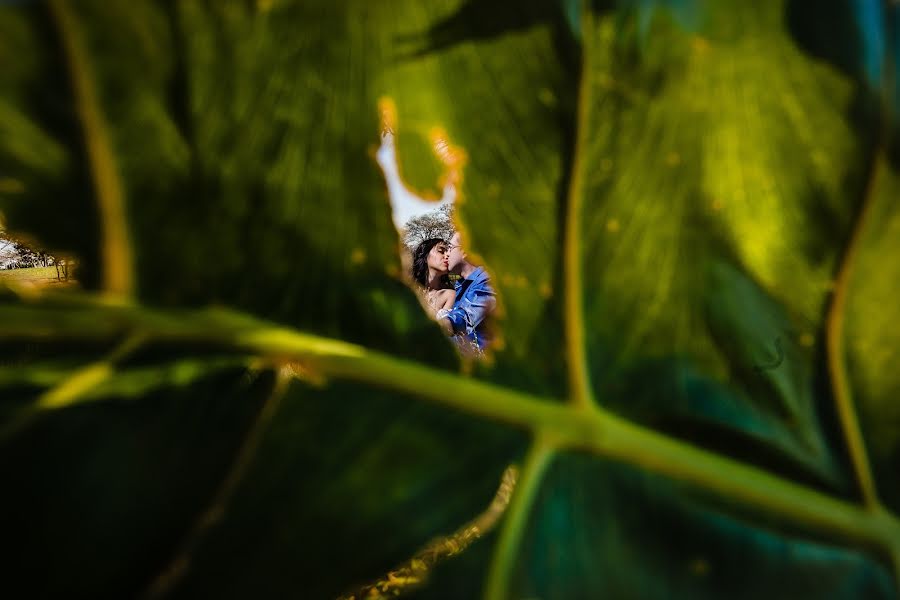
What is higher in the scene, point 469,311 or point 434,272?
point 434,272

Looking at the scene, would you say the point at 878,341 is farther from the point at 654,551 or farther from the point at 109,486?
the point at 109,486

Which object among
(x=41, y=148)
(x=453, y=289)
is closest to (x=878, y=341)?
(x=41, y=148)

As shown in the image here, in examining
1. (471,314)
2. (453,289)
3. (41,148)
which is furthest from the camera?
(453,289)

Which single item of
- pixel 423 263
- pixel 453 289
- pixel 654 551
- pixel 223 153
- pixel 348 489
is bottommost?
pixel 654 551

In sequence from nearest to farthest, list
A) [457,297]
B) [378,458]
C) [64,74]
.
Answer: [64,74]
[378,458]
[457,297]

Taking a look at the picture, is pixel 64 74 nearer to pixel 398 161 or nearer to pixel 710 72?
pixel 398 161

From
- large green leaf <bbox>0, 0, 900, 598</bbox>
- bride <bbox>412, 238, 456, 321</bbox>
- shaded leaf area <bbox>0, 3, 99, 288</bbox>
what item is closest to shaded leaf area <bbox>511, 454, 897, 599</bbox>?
large green leaf <bbox>0, 0, 900, 598</bbox>

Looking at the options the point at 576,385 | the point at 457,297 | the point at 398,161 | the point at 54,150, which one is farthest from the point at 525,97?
the point at 457,297
